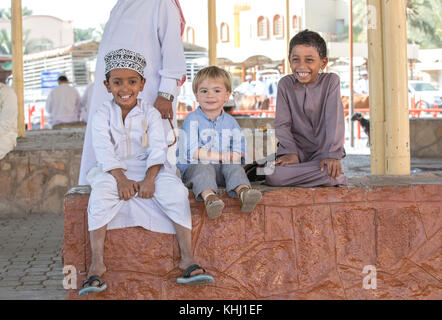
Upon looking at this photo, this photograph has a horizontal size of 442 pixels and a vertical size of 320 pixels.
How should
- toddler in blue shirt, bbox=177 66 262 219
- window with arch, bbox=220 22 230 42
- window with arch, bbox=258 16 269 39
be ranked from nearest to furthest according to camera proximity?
toddler in blue shirt, bbox=177 66 262 219 < window with arch, bbox=258 16 269 39 < window with arch, bbox=220 22 230 42

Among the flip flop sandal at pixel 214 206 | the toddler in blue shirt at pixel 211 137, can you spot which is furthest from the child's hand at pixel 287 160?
the flip flop sandal at pixel 214 206

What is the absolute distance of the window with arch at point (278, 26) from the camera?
29.5 metres

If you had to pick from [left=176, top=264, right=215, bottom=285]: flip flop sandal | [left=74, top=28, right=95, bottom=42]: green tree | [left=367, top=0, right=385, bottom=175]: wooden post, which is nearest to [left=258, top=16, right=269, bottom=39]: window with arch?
[left=367, top=0, right=385, bottom=175]: wooden post

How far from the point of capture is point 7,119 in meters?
6.71

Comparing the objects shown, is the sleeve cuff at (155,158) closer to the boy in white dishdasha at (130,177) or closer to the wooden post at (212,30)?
the boy in white dishdasha at (130,177)

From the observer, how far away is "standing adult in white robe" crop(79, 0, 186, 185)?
3.59 metres

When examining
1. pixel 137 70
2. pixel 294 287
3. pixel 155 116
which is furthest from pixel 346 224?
pixel 137 70

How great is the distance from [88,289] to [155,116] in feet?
3.04

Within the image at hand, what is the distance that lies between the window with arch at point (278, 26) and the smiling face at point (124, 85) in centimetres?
2683

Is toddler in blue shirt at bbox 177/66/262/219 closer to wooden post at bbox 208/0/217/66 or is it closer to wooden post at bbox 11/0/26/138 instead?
wooden post at bbox 208/0/217/66

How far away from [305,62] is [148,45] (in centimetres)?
90

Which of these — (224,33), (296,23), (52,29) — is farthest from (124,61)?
(52,29)

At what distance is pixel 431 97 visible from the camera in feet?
67.7
